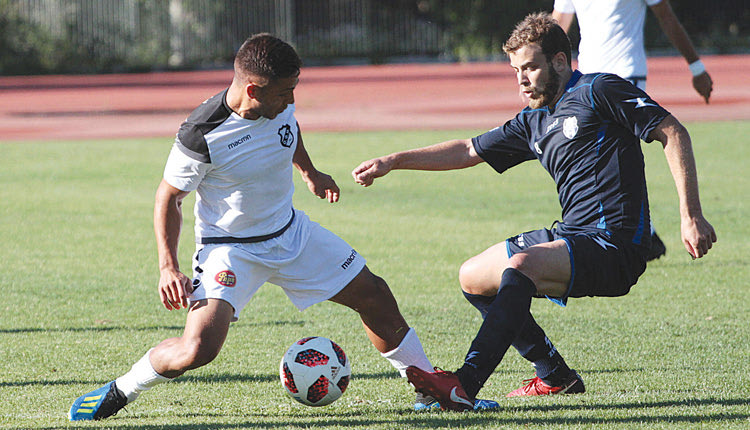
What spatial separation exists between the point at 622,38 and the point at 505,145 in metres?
→ 3.26

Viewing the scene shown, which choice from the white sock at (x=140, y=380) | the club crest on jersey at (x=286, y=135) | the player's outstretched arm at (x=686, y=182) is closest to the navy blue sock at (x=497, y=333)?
the player's outstretched arm at (x=686, y=182)

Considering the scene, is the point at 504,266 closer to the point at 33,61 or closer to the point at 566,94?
the point at 566,94

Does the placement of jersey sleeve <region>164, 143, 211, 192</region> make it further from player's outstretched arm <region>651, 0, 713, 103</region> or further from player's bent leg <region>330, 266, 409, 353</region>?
player's outstretched arm <region>651, 0, 713, 103</region>

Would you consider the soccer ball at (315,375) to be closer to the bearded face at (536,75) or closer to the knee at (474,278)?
the knee at (474,278)

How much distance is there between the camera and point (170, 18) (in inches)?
1410

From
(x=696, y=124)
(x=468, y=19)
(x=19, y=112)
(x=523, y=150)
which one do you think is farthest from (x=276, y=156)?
(x=468, y=19)

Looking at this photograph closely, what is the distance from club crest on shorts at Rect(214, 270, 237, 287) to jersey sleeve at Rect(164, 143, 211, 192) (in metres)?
0.40

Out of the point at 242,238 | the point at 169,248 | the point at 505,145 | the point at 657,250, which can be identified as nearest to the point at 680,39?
the point at 657,250

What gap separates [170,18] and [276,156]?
33.1 m

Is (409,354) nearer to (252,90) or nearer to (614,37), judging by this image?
(252,90)

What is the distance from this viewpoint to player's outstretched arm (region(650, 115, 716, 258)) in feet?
12.7

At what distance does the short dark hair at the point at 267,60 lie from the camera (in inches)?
158

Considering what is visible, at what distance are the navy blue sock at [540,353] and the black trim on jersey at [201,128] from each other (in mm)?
1692

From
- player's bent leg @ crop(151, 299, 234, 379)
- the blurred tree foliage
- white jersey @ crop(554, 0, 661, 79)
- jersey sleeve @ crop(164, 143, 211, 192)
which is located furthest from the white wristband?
the blurred tree foliage
